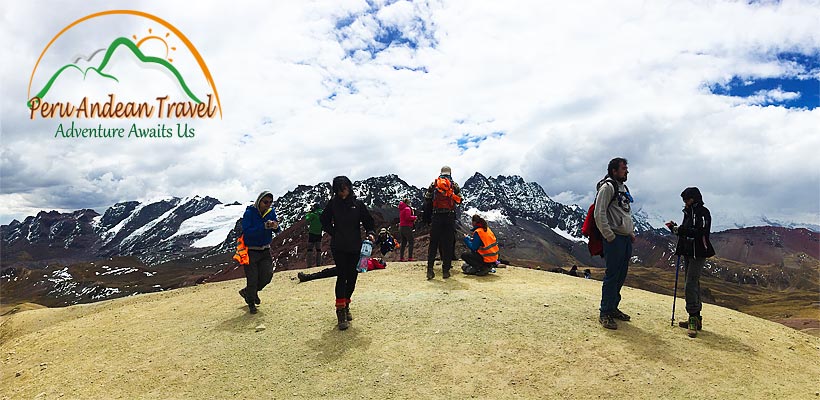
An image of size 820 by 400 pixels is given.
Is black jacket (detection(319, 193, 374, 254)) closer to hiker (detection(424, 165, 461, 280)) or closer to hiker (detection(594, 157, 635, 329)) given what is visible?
hiker (detection(424, 165, 461, 280))

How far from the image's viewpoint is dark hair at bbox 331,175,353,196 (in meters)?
9.22

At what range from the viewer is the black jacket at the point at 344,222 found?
9172 millimetres

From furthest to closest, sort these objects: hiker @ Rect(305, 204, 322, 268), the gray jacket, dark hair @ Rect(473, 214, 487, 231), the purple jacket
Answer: the purple jacket → hiker @ Rect(305, 204, 322, 268) → dark hair @ Rect(473, 214, 487, 231) → the gray jacket

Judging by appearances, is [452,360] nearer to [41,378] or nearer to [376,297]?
[376,297]

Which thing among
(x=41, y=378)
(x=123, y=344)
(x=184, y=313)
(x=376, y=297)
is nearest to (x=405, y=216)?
(x=376, y=297)

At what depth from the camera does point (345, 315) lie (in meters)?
9.20

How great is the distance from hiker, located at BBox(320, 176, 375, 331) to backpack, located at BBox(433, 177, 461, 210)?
4212mm

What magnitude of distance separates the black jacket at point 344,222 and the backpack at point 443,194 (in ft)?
13.6

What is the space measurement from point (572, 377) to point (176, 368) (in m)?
6.45

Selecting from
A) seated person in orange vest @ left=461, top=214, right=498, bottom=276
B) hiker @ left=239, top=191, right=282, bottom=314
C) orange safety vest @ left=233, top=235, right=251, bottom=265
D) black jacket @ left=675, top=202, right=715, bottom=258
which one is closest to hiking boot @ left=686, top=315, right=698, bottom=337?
black jacket @ left=675, top=202, right=715, bottom=258

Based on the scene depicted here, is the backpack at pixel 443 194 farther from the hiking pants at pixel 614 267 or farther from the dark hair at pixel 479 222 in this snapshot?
the hiking pants at pixel 614 267

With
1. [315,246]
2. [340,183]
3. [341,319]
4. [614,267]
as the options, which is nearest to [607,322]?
[614,267]

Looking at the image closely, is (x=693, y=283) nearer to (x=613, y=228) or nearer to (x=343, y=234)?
(x=613, y=228)

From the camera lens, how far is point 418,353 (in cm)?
783
